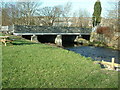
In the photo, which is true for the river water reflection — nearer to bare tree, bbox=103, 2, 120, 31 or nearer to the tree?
bare tree, bbox=103, 2, 120, 31

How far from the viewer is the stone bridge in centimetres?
2776

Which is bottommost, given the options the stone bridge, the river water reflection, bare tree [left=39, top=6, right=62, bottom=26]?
the river water reflection

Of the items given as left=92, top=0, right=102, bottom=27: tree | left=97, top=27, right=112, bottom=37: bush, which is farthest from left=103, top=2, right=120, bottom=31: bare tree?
left=92, top=0, right=102, bottom=27: tree

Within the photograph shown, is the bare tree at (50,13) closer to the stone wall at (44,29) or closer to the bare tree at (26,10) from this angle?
the bare tree at (26,10)

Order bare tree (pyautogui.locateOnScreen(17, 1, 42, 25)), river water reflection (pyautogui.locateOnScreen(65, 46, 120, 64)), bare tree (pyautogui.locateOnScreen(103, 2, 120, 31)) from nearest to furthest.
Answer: river water reflection (pyautogui.locateOnScreen(65, 46, 120, 64)) → bare tree (pyautogui.locateOnScreen(103, 2, 120, 31)) → bare tree (pyautogui.locateOnScreen(17, 1, 42, 25))

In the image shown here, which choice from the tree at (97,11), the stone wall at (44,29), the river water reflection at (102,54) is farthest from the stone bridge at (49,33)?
the river water reflection at (102,54)

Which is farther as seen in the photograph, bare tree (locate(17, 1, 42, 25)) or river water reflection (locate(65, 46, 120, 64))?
bare tree (locate(17, 1, 42, 25))

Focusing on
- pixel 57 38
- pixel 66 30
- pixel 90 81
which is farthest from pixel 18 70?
pixel 66 30

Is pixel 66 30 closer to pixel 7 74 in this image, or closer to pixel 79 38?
pixel 79 38

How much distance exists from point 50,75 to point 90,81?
1.53 meters

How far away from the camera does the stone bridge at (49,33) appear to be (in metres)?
27.8

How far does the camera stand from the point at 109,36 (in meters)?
26.6

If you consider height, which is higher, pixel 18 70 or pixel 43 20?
pixel 43 20

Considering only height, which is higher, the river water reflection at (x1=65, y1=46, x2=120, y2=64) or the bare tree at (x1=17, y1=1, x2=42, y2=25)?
the bare tree at (x1=17, y1=1, x2=42, y2=25)
